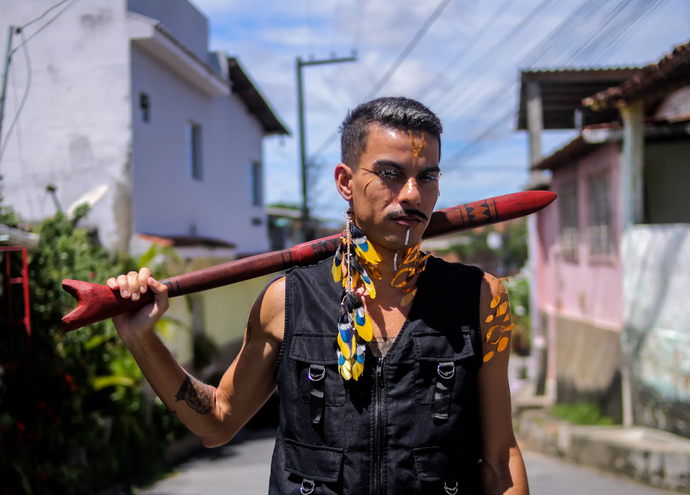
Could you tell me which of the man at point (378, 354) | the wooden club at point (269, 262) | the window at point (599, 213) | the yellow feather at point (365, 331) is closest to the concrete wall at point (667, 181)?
the window at point (599, 213)

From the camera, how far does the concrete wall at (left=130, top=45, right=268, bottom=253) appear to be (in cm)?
1000

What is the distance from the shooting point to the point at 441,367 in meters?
1.90

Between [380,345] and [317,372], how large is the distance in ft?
0.68

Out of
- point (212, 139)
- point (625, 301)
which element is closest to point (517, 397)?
point (625, 301)

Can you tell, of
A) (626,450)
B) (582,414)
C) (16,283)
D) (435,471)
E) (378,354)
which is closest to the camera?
(435,471)

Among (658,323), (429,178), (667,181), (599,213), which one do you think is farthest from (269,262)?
(599,213)

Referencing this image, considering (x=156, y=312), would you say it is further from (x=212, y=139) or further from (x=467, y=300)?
(x=212, y=139)

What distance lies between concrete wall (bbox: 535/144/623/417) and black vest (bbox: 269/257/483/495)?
8.25 meters

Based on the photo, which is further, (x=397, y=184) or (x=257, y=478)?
(x=257, y=478)

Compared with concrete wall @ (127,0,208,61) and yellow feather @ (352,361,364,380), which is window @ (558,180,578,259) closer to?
concrete wall @ (127,0,208,61)

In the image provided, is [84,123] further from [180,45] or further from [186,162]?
[186,162]

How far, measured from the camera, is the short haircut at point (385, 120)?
1.96 metres

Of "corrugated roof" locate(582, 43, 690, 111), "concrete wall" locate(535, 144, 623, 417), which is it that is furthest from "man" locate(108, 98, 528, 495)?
"concrete wall" locate(535, 144, 623, 417)

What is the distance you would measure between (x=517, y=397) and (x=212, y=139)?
8.90m
